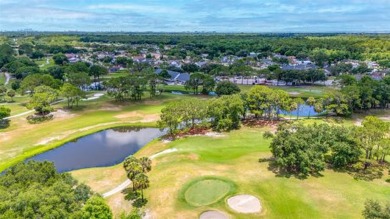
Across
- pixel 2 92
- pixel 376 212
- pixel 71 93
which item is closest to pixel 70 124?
pixel 71 93

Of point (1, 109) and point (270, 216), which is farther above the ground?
point (1, 109)

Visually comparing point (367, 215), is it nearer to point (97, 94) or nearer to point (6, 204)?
point (6, 204)

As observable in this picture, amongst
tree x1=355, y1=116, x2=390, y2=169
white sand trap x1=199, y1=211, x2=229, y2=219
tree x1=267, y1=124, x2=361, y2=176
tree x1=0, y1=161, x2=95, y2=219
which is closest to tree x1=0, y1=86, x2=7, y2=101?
tree x1=0, y1=161, x2=95, y2=219

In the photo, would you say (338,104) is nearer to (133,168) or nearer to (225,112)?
(225,112)

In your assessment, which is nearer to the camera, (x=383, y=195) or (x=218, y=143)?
(x=383, y=195)

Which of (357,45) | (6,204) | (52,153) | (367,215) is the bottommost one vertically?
(52,153)

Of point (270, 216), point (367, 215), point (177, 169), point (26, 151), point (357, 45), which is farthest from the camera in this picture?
point (357, 45)

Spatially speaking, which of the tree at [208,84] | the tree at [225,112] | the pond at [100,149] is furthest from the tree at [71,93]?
the tree at [225,112]

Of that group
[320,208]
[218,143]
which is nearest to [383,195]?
[320,208]
